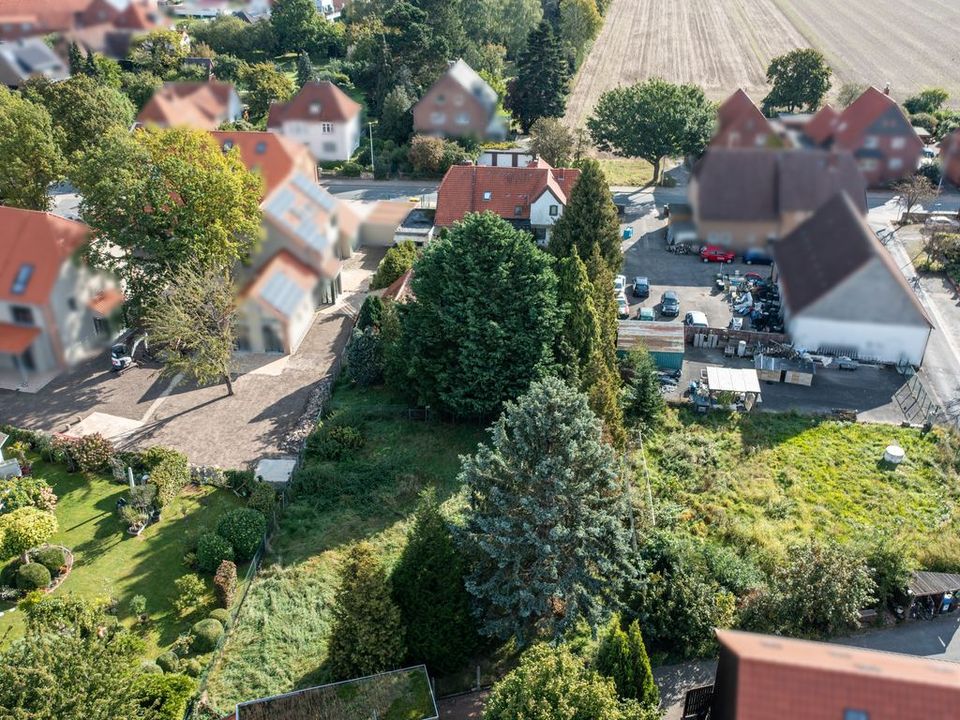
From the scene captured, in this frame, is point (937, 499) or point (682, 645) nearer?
point (682, 645)

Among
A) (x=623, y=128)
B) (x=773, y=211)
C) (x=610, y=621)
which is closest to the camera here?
(x=773, y=211)

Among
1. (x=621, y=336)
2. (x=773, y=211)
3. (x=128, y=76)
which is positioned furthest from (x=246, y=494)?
(x=128, y=76)

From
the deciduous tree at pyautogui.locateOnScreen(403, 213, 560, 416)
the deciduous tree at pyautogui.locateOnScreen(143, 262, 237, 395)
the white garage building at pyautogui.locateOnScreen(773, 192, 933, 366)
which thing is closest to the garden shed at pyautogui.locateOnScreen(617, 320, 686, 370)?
the deciduous tree at pyautogui.locateOnScreen(403, 213, 560, 416)

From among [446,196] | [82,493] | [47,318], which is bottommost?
[82,493]

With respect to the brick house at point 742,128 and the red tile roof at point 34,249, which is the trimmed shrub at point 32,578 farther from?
the brick house at point 742,128

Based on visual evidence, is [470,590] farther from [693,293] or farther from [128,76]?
[128,76]

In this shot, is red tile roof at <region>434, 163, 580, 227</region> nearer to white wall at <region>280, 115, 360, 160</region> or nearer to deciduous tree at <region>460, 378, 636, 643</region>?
white wall at <region>280, 115, 360, 160</region>
